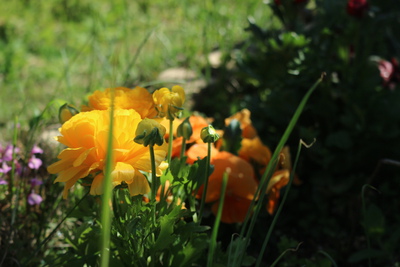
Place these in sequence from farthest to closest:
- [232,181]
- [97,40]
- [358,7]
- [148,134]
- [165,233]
Result: [97,40]
[358,7]
[232,181]
[165,233]
[148,134]

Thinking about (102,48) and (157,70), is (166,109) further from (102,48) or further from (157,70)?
(102,48)

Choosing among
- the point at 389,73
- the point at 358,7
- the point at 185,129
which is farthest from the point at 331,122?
the point at 185,129

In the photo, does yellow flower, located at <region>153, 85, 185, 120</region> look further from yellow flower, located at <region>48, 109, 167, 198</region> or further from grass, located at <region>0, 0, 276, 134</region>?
grass, located at <region>0, 0, 276, 134</region>

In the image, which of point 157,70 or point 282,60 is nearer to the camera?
point 282,60

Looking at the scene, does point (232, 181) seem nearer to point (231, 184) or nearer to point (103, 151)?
point (231, 184)

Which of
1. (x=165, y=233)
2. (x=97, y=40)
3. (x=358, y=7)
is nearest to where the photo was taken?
(x=165, y=233)

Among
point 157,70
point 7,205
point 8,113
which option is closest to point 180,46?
point 157,70

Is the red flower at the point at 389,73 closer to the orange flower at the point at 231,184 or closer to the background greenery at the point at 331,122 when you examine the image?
the background greenery at the point at 331,122
